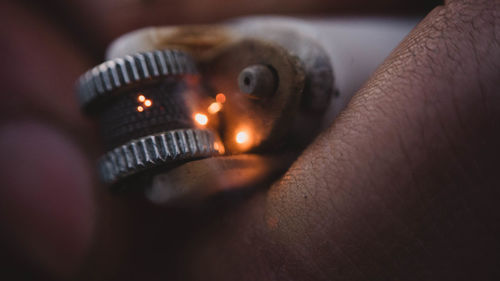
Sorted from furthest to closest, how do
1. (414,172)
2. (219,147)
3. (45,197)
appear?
1. (45,197)
2. (219,147)
3. (414,172)

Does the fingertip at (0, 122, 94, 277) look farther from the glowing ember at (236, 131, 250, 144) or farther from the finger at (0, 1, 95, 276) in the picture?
the glowing ember at (236, 131, 250, 144)

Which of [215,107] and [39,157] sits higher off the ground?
[39,157]

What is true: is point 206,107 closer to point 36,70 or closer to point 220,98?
point 220,98

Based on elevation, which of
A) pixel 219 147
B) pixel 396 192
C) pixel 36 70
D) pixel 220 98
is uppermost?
pixel 36 70

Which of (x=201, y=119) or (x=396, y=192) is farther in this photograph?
(x=201, y=119)

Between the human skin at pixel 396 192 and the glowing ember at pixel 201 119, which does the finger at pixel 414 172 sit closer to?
the human skin at pixel 396 192

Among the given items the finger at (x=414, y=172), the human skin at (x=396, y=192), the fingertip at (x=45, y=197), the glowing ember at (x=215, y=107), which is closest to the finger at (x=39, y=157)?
the fingertip at (x=45, y=197)

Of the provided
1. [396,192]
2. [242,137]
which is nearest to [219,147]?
[242,137]

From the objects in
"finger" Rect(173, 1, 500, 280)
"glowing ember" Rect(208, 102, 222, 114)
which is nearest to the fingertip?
"glowing ember" Rect(208, 102, 222, 114)

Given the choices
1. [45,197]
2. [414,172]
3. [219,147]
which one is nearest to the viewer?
[414,172]
